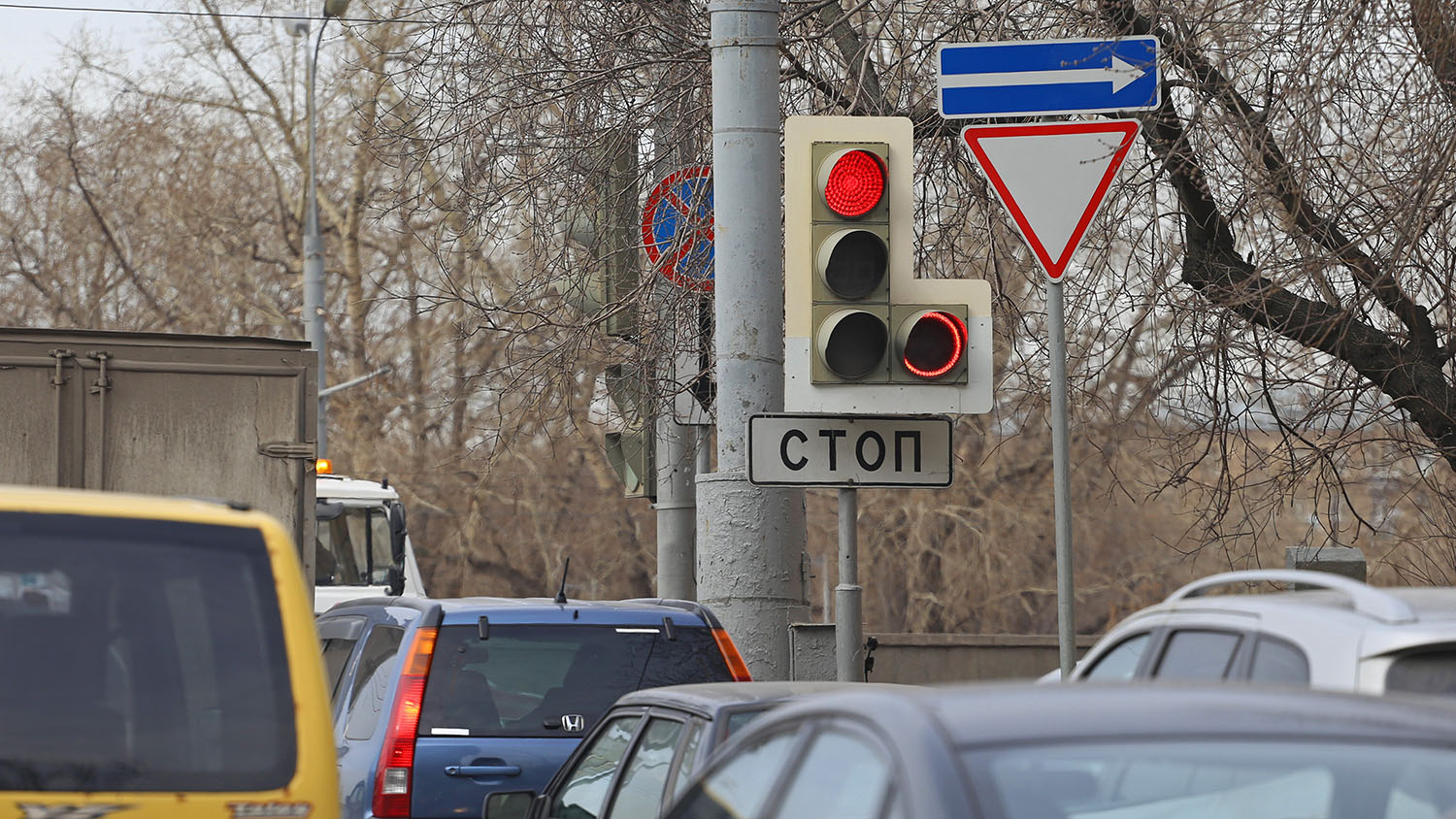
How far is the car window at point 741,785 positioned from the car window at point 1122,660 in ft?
4.39

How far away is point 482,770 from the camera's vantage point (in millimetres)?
7719

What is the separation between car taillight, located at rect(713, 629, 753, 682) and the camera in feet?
26.3

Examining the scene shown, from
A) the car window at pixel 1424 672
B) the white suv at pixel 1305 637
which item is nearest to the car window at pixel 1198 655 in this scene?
the white suv at pixel 1305 637

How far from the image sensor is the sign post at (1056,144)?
611 centimetres

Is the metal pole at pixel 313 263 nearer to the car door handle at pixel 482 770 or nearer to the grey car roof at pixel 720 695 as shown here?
the car door handle at pixel 482 770

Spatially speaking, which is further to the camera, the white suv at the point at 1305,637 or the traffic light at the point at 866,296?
the traffic light at the point at 866,296

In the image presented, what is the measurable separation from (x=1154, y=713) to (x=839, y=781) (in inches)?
20.0

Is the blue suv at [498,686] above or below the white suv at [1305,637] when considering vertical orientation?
below

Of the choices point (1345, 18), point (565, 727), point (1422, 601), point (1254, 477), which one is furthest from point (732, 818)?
point (1254, 477)

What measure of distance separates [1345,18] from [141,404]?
22.8ft

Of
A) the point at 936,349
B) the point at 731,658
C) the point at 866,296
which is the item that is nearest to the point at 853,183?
the point at 866,296

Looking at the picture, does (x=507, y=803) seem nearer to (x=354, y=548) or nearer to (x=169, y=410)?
(x=169, y=410)

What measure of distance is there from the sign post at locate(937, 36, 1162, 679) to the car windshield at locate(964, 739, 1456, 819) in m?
2.88

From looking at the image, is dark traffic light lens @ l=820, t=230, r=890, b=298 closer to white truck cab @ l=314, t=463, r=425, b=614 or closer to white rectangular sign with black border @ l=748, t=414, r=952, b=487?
white rectangular sign with black border @ l=748, t=414, r=952, b=487
